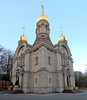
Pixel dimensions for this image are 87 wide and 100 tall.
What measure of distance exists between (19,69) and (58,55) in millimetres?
8085

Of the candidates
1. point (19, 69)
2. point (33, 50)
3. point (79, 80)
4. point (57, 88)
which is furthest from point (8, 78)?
point (79, 80)

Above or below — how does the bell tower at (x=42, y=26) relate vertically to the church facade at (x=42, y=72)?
Answer: above

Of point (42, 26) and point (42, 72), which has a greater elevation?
point (42, 26)

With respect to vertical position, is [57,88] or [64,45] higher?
[64,45]

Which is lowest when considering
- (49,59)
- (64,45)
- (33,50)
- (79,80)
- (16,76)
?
(79,80)

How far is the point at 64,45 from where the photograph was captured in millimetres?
22828

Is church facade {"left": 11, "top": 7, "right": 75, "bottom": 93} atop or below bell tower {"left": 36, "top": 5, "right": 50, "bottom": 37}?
below

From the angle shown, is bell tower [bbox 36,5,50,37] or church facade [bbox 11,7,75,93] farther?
bell tower [bbox 36,5,50,37]

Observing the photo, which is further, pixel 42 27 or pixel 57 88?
pixel 42 27

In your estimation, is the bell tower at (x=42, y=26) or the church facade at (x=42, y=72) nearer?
the church facade at (x=42, y=72)

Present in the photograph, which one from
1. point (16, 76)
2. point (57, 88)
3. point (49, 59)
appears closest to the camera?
point (57, 88)

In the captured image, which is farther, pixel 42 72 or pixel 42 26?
pixel 42 26

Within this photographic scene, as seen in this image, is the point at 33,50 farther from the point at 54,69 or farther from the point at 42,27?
the point at 42,27

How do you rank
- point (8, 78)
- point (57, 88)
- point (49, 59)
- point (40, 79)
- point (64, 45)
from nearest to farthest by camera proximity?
1. point (40, 79)
2. point (57, 88)
3. point (49, 59)
4. point (64, 45)
5. point (8, 78)
